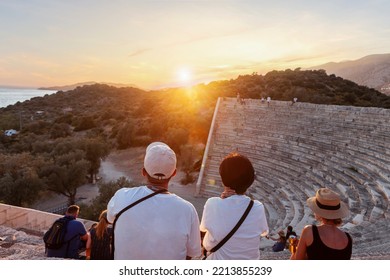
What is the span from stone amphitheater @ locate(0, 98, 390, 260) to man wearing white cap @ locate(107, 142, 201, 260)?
9.78 feet

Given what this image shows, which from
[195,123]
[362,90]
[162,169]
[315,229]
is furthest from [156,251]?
[362,90]

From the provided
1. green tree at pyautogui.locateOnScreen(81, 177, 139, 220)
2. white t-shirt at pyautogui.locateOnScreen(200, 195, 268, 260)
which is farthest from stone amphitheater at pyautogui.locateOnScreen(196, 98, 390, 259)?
green tree at pyautogui.locateOnScreen(81, 177, 139, 220)

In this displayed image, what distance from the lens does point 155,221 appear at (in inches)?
89.0

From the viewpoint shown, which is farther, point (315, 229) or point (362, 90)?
point (362, 90)

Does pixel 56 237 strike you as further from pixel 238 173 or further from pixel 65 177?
pixel 65 177

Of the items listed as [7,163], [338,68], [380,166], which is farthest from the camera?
[338,68]

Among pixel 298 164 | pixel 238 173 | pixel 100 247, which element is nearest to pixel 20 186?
pixel 298 164

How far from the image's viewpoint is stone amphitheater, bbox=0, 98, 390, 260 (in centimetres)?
751

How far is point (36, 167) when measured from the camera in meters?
17.0

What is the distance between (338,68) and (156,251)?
5279 inches

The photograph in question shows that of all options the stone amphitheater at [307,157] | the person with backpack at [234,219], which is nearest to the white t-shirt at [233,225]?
the person with backpack at [234,219]

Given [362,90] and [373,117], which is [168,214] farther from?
[362,90]

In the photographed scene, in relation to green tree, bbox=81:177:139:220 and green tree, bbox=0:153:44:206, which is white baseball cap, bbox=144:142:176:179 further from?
green tree, bbox=0:153:44:206

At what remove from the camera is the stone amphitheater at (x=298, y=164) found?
296 inches
